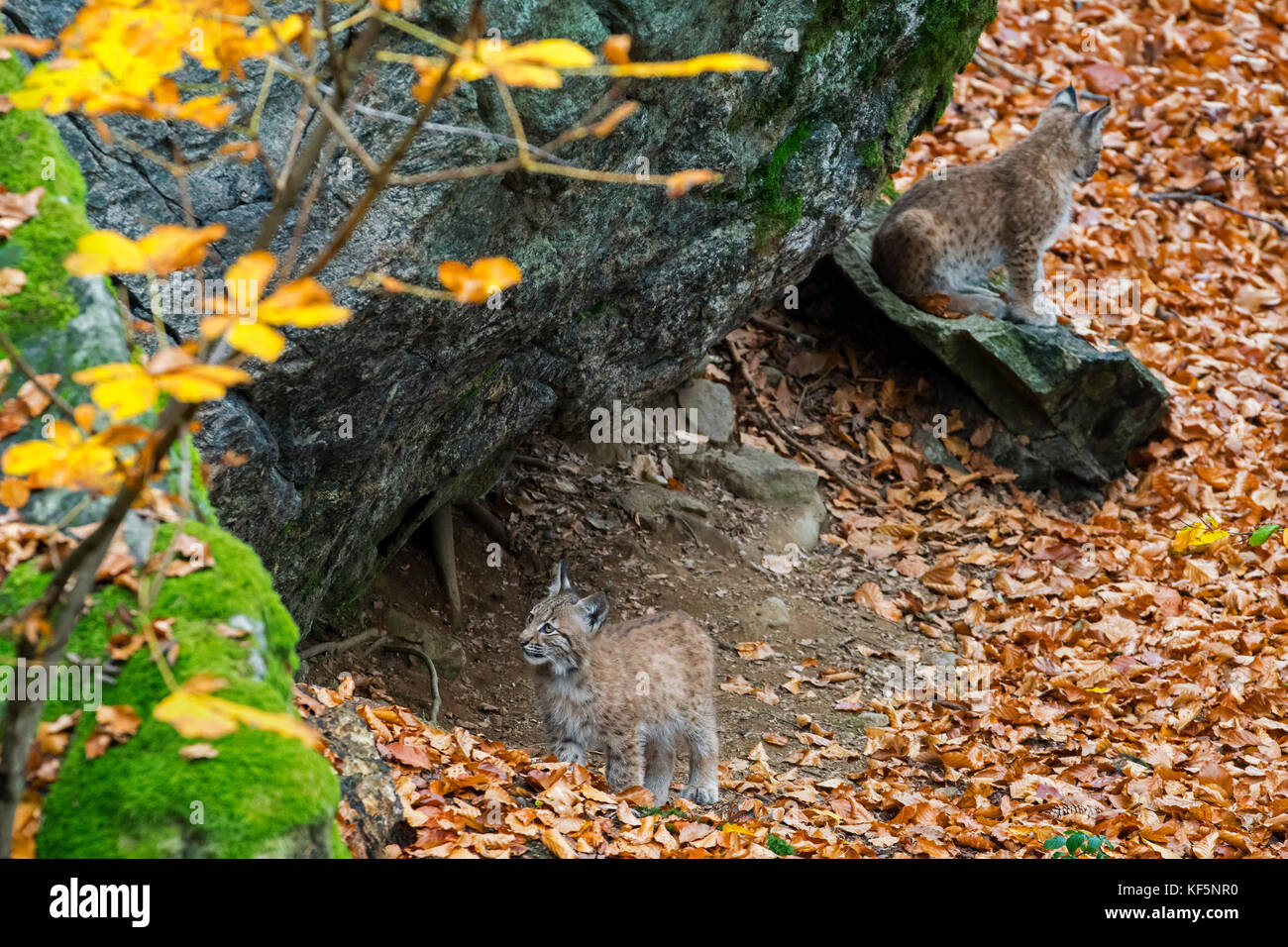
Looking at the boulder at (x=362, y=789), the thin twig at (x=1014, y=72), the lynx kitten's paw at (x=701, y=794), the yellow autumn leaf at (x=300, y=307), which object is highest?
the thin twig at (x=1014, y=72)

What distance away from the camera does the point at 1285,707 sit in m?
7.34

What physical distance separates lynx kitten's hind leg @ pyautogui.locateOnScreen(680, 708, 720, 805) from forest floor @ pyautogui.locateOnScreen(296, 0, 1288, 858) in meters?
0.22

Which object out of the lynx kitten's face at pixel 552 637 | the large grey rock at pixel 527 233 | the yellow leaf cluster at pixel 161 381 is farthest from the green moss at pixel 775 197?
the yellow leaf cluster at pixel 161 381

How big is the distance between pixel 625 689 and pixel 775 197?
301cm

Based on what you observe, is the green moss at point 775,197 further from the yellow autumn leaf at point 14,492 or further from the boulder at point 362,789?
the yellow autumn leaf at point 14,492

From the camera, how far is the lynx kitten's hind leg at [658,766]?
7.10 metres

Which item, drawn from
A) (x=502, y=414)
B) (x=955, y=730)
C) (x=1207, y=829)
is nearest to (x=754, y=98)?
(x=502, y=414)

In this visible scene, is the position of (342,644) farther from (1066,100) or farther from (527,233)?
(1066,100)

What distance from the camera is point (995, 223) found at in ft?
35.2

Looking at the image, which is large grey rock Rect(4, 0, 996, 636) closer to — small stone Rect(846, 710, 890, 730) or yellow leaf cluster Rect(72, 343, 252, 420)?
small stone Rect(846, 710, 890, 730)

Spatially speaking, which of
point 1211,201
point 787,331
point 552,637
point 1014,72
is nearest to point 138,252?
point 552,637

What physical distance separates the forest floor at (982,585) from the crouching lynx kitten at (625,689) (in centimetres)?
25
